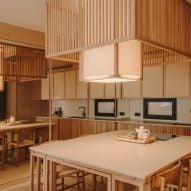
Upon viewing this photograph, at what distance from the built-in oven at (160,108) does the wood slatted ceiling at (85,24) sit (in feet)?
10.3

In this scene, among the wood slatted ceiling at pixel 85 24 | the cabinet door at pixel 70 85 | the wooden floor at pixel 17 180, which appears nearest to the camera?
the wood slatted ceiling at pixel 85 24

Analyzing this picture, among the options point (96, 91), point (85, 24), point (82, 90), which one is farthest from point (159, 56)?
point (82, 90)

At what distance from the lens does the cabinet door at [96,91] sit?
581 cm

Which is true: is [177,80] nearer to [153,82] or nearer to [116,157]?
[153,82]

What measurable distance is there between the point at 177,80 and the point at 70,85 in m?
2.94

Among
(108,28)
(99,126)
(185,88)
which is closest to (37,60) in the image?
(99,126)

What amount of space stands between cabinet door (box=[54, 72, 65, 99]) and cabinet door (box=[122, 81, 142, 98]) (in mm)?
2033

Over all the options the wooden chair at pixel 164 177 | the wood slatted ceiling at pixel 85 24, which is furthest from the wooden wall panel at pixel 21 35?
the wooden chair at pixel 164 177

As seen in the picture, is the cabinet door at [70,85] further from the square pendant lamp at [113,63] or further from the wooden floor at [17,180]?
the square pendant lamp at [113,63]

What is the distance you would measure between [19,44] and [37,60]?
121 cm

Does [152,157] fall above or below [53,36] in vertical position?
below

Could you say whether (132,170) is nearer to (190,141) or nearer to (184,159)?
(184,159)

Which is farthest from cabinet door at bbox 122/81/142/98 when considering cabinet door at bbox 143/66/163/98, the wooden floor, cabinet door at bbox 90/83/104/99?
the wooden floor

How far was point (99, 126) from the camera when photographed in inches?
220
